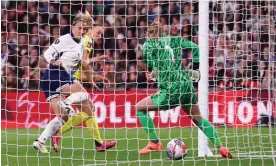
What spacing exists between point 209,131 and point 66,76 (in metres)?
2.26

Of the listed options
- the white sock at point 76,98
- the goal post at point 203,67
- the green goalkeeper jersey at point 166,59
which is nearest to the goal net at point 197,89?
the goal post at point 203,67

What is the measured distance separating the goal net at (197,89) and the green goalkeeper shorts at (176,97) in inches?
4.7

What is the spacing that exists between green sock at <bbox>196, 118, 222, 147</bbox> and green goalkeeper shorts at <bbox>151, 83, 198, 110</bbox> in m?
0.27

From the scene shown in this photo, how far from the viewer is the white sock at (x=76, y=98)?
978 cm

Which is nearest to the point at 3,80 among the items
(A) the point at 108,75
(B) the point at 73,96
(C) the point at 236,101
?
(A) the point at 108,75

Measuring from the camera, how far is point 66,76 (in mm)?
9984

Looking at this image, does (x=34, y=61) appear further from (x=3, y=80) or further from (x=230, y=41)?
(x=230, y=41)

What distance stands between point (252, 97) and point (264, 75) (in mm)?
1370

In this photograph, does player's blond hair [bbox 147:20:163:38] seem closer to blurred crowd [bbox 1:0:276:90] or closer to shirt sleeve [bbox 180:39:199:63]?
blurred crowd [bbox 1:0:276:90]

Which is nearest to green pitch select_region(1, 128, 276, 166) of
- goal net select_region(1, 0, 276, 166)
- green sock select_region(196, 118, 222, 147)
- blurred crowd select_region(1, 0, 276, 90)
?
goal net select_region(1, 0, 276, 166)

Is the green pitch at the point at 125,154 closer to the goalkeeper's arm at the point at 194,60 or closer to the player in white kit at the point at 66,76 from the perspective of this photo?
the player in white kit at the point at 66,76

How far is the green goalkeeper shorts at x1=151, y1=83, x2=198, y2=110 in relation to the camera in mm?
8969

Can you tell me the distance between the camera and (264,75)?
12695 mm

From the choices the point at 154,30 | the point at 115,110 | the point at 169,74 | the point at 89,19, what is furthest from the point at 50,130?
the point at 115,110
